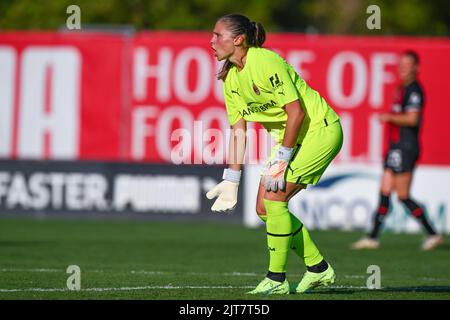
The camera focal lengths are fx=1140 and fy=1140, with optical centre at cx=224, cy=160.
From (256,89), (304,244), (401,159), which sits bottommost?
(304,244)

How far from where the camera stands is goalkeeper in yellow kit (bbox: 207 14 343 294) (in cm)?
923

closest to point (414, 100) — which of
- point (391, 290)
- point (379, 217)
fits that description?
point (379, 217)

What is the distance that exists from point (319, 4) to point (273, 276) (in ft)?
97.5

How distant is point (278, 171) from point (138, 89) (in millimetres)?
13558

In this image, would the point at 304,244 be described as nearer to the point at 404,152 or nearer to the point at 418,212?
the point at 418,212

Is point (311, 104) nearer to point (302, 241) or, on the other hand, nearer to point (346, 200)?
point (302, 241)

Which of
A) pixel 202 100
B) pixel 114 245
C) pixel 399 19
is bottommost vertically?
pixel 114 245

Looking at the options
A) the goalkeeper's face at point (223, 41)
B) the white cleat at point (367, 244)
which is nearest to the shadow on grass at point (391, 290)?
→ the goalkeeper's face at point (223, 41)

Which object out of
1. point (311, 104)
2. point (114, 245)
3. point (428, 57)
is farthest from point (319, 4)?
point (311, 104)

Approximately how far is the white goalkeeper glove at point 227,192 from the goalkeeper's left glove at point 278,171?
1.43 feet

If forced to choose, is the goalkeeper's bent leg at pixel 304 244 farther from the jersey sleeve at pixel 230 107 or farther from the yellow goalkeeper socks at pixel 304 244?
the jersey sleeve at pixel 230 107

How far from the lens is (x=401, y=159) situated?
52.5 feet

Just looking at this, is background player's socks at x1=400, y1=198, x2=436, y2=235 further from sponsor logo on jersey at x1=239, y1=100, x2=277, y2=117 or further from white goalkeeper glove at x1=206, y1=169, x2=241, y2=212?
sponsor logo on jersey at x1=239, y1=100, x2=277, y2=117
